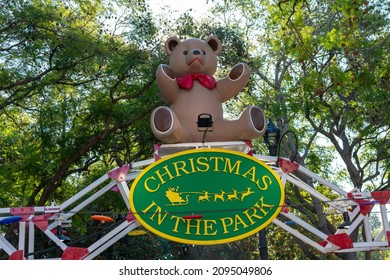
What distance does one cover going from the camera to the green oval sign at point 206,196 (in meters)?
7.15

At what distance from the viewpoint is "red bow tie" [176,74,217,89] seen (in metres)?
8.42

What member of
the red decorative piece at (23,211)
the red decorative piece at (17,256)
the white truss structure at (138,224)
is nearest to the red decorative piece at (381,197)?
the white truss structure at (138,224)

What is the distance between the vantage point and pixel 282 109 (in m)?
13.0

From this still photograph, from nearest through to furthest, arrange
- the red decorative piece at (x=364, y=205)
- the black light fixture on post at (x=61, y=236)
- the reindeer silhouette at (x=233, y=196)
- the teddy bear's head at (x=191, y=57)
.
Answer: the black light fixture on post at (x=61, y=236) → the reindeer silhouette at (x=233, y=196) → the red decorative piece at (x=364, y=205) → the teddy bear's head at (x=191, y=57)

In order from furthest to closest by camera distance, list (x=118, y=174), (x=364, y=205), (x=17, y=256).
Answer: (x=118, y=174), (x=364, y=205), (x=17, y=256)

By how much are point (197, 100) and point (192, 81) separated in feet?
1.06

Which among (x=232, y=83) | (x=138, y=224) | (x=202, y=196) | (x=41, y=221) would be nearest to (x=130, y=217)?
(x=138, y=224)

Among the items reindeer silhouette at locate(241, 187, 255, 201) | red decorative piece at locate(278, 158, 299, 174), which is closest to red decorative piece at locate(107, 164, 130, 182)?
reindeer silhouette at locate(241, 187, 255, 201)

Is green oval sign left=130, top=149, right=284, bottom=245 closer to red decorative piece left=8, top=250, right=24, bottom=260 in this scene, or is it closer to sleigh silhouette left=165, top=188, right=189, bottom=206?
sleigh silhouette left=165, top=188, right=189, bottom=206

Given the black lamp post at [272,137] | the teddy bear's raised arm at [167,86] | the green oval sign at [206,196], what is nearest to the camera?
the green oval sign at [206,196]

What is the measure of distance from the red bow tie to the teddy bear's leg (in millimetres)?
618

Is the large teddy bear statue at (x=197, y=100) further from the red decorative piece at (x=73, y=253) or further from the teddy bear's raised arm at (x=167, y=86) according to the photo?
the red decorative piece at (x=73, y=253)

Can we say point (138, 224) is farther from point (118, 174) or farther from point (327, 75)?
point (327, 75)

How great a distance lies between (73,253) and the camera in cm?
712
